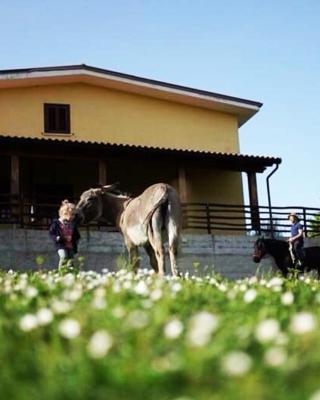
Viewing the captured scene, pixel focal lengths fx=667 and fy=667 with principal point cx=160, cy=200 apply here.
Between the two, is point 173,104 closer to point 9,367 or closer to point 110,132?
point 110,132

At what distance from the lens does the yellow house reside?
23.2 metres

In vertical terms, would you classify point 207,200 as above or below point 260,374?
above

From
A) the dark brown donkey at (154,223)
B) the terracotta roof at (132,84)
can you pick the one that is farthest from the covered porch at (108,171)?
the dark brown donkey at (154,223)

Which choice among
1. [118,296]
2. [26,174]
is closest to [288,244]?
[26,174]

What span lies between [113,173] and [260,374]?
23117 millimetres

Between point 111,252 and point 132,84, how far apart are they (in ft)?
30.9

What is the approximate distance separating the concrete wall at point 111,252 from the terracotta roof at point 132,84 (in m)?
7.69

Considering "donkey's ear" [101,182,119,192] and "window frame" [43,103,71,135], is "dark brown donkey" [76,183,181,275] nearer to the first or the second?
"donkey's ear" [101,182,119,192]

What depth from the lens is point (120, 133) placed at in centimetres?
2548

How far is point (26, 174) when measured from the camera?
2383 cm

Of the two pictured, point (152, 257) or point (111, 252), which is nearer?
point (152, 257)

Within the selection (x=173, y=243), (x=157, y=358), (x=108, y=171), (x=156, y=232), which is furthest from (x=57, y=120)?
(x=157, y=358)

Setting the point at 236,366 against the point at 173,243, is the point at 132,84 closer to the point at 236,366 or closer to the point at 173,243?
the point at 173,243

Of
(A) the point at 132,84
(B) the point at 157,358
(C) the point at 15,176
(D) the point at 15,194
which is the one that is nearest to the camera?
(B) the point at 157,358
